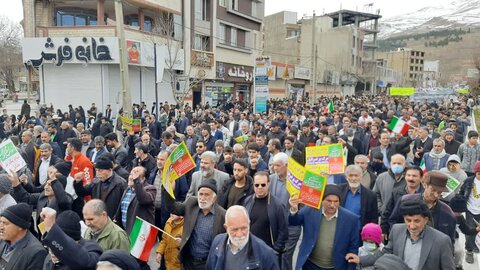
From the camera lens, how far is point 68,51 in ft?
74.6

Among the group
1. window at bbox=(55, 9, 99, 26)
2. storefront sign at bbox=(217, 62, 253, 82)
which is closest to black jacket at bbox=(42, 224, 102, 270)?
window at bbox=(55, 9, 99, 26)

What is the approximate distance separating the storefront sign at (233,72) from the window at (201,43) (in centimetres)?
180

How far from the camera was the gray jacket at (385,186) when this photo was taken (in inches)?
222

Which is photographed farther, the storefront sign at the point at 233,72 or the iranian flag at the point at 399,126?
the storefront sign at the point at 233,72

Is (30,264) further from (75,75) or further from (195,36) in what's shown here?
(195,36)

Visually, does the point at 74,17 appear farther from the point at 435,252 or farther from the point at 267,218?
the point at 435,252

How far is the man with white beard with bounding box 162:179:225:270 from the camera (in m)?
4.31

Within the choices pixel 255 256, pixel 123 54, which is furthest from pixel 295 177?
pixel 123 54

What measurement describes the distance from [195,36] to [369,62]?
5364 cm

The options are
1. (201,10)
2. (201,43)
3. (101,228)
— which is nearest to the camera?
(101,228)

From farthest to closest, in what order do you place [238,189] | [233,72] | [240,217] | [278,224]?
[233,72], [238,189], [278,224], [240,217]

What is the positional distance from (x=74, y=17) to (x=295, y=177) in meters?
24.8

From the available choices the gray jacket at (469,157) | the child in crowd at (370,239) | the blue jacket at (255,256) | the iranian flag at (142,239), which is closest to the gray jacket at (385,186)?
the child in crowd at (370,239)

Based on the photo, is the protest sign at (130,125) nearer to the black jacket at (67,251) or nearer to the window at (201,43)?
the black jacket at (67,251)
